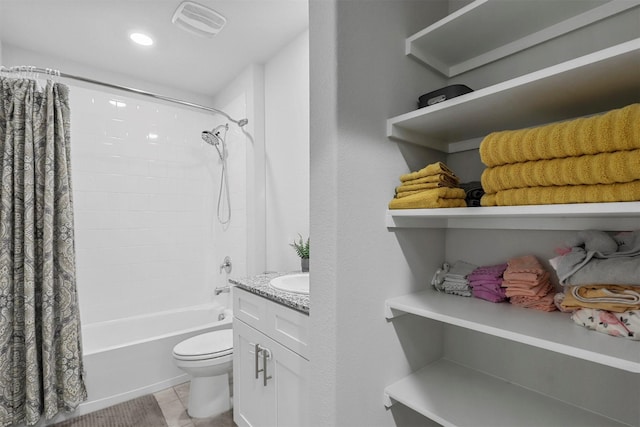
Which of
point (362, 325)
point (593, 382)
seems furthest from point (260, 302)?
point (593, 382)

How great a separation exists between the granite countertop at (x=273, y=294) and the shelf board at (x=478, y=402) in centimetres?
41

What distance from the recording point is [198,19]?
6.16 ft

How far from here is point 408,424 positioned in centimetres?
111

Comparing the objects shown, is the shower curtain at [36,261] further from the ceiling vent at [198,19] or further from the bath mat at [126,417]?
the ceiling vent at [198,19]

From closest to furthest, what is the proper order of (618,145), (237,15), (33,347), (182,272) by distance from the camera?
(618,145)
(33,347)
(237,15)
(182,272)

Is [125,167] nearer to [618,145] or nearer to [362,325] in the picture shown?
[362,325]

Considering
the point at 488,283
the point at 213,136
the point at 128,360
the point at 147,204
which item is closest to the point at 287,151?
the point at 213,136

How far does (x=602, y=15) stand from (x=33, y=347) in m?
2.85

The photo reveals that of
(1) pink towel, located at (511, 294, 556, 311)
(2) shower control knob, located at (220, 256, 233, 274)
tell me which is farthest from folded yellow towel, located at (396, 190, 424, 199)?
(2) shower control knob, located at (220, 256, 233, 274)

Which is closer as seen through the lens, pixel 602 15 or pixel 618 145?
pixel 618 145

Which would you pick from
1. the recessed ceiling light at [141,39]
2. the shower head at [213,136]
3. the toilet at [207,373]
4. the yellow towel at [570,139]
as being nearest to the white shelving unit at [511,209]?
the yellow towel at [570,139]

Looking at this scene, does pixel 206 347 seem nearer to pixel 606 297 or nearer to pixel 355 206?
pixel 355 206

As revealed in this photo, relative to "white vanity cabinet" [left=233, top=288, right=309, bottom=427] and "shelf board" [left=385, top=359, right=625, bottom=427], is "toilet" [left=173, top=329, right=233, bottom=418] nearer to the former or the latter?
"white vanity cabinet" [left=233, top=288, right=309, bottom=427]

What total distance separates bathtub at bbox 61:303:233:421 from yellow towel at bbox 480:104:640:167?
89.9 inches
